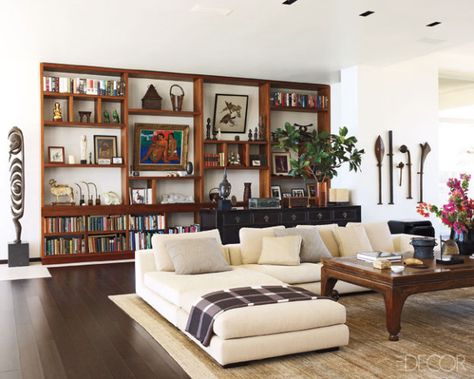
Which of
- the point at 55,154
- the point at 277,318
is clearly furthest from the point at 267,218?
the point at 277,318

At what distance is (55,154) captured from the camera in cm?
854

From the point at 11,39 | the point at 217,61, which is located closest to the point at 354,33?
the point at 217,61

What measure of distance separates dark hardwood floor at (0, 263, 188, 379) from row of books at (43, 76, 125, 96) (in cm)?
324

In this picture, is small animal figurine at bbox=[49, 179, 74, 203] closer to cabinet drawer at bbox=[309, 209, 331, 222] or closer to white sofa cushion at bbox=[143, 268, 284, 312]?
white sofa cushion at bbox=[143, 268, 284, 312]

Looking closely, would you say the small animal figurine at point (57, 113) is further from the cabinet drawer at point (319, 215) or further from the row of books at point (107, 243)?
the cabinet drawer at point (319, 215)

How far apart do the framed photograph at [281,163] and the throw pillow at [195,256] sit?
15.7 ft

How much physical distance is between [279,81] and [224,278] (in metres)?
5.90

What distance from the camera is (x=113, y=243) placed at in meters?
8.65

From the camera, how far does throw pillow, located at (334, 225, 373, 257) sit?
5969 mm

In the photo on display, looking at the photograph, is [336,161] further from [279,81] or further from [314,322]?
[314,322]

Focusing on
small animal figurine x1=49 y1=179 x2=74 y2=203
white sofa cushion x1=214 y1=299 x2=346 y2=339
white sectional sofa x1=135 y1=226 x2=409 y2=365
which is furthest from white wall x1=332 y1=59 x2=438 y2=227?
white sofa cushion x1=214 y1=299 x2=346 y2=339

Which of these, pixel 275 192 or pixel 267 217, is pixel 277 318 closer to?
pixel 267 217

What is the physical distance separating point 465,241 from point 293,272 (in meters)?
1.65

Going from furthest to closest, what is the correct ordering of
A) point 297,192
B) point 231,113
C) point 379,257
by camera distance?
point 297,192 < point 231,113 < point 379,257
